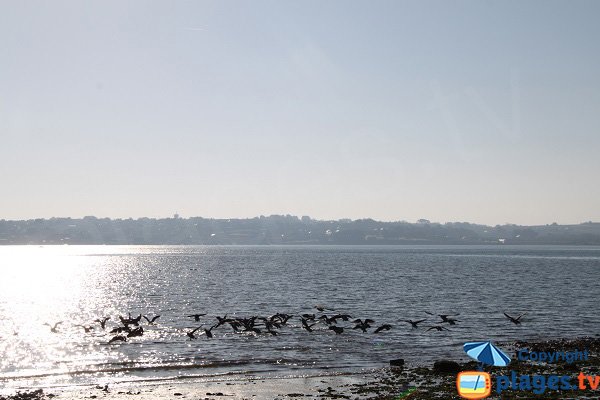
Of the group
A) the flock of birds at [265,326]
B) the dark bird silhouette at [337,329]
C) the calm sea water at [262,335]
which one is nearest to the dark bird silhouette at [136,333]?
the flock of birds at [265,326]

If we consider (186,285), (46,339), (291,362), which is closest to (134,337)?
(46,339)

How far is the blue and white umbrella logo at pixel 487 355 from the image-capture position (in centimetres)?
2292

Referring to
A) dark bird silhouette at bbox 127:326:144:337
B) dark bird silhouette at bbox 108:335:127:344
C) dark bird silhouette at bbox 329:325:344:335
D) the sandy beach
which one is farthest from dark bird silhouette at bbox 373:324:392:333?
dark bird silhouette at bbox 108:335:127:344

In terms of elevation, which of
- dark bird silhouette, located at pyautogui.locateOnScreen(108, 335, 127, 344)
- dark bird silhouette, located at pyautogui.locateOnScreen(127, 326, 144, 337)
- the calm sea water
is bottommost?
the calm sea water

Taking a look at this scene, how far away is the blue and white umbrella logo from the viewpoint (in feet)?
75.2

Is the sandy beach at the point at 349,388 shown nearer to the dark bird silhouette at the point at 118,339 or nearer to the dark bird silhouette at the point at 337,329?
the dark bird silhouette at the point at 337,329

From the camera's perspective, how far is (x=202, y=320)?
63.6 m

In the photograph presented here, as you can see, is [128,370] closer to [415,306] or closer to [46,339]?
[46,339]

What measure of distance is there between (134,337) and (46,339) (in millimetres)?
7720

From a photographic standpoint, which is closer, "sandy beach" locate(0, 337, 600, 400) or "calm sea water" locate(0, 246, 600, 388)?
"sandy beach" locate(0, 337, 600, 400)

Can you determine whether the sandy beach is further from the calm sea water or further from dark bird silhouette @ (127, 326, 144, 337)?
dark bird silhouette @ (127, 326, 144, 337)

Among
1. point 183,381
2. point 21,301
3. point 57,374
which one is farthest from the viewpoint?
point 21,301

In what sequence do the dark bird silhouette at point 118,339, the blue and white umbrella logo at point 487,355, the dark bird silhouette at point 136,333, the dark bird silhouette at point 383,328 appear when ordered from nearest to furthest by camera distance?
the blue and white umbrella logo at point 487,355
the dark bird silhouette at point 118,339
the dark bird silhouette at point 136,333
the dark bird silhouette at point 383,328

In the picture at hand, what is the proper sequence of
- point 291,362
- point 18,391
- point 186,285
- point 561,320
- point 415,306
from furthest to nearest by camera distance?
point 186,285 → point 415,306 → point 561,320 → point 291,362 → point 18,391
